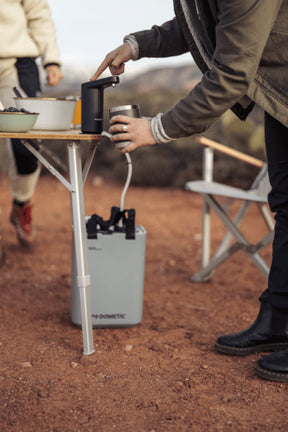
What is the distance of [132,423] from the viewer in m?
1.83

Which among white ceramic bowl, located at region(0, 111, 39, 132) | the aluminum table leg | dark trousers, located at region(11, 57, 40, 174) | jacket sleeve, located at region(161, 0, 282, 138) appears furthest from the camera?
dark trousers, located at region(11, 57, 40, 174)

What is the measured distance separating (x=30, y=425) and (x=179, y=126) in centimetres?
109

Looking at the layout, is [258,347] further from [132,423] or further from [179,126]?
[179,126]

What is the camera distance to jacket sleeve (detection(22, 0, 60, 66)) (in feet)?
11.5

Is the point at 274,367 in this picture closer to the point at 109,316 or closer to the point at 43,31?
the point at 109,316

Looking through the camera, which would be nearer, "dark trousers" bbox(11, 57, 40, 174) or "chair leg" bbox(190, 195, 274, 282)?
"chair leg" bbox(190, 195, 274, 282)

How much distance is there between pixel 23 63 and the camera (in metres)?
3.43

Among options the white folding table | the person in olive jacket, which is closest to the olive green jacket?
the person in olive jacket

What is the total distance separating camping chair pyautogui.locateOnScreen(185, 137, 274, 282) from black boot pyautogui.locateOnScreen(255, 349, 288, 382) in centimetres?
97

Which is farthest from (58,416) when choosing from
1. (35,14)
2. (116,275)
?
(35,14)

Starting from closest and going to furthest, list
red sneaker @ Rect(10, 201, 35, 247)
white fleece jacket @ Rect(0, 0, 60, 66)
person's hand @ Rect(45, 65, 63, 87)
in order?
1. white fleece jacket @ Rect(0, 0, 60, 66)
2. person's hand @ Rect(45, 65, 63, 87)
3. red sneaker @ Rect(10, 201, 35, 247)

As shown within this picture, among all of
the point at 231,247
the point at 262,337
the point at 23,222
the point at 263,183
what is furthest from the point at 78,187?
the point at 23,222

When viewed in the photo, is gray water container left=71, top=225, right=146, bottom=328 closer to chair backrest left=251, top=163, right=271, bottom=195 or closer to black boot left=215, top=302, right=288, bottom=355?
black boot left=215, top=302, right=288, bottom=355

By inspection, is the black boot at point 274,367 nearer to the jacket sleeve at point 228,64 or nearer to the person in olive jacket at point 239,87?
the person in olive jacket at point 239,87
